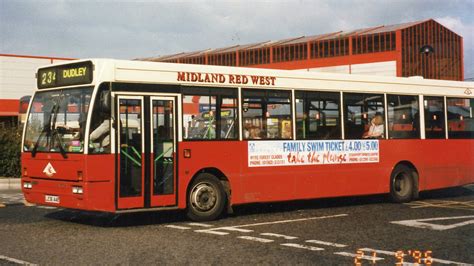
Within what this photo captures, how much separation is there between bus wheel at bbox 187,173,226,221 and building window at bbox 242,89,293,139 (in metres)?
1.18

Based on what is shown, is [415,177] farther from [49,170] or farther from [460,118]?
[49,170]

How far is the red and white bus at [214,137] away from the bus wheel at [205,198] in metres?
0.02

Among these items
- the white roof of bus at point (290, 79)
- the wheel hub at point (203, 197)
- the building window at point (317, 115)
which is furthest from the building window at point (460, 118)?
the wheel hub at point (203, 197)

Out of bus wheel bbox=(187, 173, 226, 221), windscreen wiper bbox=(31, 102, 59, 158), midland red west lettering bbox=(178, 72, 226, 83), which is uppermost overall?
midland red west lettering bbox=(178, 72, 226, 83)

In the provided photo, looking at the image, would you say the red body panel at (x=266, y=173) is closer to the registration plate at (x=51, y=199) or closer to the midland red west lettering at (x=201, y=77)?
the registration plate at (x=51, y=199)

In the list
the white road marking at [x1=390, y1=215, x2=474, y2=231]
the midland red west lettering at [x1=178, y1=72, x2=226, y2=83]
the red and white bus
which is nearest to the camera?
the red and white bus

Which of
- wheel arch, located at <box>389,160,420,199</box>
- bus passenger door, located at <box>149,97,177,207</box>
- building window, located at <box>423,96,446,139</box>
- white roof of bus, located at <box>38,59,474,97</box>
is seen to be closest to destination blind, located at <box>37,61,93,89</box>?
white roof of bus, located at <box>38,59,474,97</box>

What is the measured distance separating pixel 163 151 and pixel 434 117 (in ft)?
25.4

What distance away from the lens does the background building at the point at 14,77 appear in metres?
38.9

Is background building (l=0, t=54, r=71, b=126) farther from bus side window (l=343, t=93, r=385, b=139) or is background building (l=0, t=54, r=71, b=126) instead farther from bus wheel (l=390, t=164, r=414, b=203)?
bus wheel (l=390, t=164, r=414, b=203)

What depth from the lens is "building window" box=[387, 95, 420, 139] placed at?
14773 mm

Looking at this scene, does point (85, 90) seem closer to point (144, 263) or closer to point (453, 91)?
point (144, 263)

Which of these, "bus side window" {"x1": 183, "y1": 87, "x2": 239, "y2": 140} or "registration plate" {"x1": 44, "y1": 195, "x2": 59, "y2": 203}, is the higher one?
"bus side window" {"x1": 183, "y1": 87, "x2": 239, "y2": 140}

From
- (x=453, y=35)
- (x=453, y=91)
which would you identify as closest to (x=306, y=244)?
(x=453, y=91)
